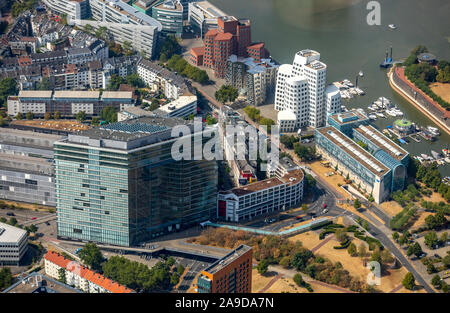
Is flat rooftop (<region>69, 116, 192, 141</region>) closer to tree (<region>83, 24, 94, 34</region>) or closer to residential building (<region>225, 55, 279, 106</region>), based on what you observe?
residential building (<region>225, 55, 279, 106</region>)

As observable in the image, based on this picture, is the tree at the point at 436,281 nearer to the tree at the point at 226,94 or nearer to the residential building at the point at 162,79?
the tree at the point at 226,94

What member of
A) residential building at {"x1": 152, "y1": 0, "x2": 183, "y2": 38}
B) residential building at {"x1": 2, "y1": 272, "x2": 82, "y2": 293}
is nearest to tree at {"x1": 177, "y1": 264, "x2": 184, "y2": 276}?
residential building at {"x1": 2, "y1": 272, "x2": 82, "y2": 293}

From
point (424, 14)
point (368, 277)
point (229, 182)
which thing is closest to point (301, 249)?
point (368, 277)

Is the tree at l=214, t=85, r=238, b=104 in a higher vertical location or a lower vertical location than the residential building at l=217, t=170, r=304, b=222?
higher

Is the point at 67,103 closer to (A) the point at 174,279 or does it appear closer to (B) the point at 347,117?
(B) the point at 347,117

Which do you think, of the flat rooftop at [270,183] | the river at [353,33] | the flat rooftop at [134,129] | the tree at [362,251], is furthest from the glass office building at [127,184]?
the river at [353,33]

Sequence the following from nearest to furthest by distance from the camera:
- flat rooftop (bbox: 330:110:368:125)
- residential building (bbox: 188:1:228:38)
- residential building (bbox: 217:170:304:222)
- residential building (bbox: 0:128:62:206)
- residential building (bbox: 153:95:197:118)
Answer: residential building (bbox: 217:170:304:222), residential building (bbox: 0:128:62:206), flat rooftop (bbox: 330:110:368:125), residential building (bbox: 153:95:197:118), residential building (bbox: 188:1:228:38)

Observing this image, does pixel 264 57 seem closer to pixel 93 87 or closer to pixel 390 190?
pixel 93 87
